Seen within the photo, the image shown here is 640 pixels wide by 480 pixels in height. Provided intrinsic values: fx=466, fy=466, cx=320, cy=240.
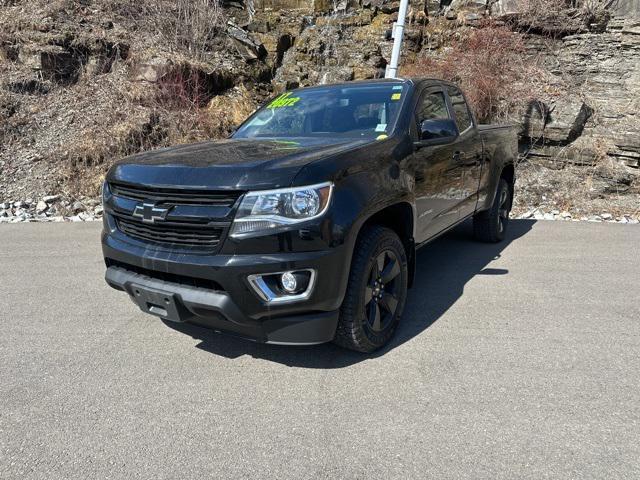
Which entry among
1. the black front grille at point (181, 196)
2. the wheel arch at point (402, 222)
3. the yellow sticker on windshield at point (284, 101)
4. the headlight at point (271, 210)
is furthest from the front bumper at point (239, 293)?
the yellow sticker on windshield at point (284, 101)

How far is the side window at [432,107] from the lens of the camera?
3.80 meters

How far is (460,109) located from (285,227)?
10.3 feet

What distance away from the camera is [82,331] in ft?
11.6

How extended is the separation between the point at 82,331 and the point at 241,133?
2.07 m

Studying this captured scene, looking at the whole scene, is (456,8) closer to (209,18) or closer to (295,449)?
(209,18)

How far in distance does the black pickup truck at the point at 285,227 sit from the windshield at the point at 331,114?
0.02m

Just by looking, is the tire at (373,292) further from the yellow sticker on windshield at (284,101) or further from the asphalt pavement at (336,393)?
the yellow sticker on windshield at (284,101)

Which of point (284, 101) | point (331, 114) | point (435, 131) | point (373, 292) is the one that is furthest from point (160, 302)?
point (284, 101)

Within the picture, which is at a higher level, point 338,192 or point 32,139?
point 338,192

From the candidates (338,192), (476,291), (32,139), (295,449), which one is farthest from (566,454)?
(32,139)

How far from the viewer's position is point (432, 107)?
409cm

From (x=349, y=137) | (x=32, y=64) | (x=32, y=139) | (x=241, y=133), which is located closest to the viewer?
(x=349, y=137)

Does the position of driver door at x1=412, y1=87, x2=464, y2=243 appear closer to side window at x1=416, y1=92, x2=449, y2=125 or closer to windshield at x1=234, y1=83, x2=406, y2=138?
side window at x1=416, y1=92, x2=449, y2=125

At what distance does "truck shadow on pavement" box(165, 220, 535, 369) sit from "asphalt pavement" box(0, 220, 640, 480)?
0.02 meters
